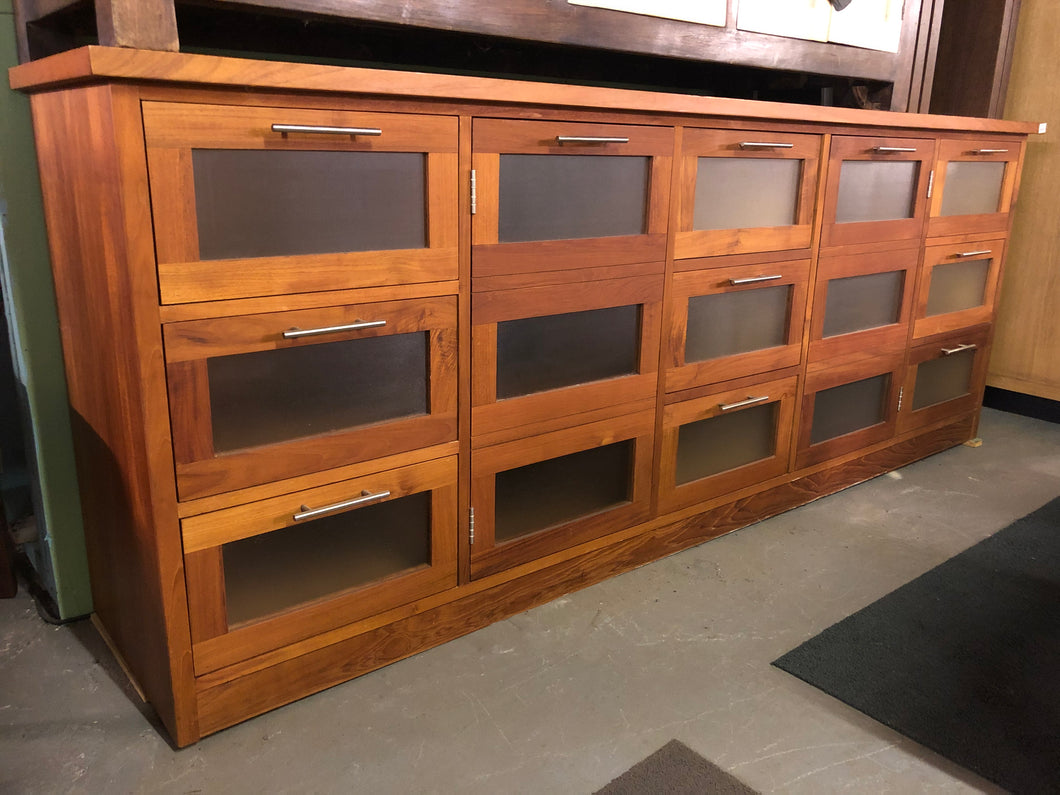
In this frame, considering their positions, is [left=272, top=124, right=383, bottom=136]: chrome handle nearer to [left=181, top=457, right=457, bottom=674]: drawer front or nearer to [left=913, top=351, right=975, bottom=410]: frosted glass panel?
[left=181, top=457, right=457, bottom=674]: drawer front

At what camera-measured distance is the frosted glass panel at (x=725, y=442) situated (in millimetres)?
2062

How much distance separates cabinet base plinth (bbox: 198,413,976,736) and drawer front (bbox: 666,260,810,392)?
1.23 feet

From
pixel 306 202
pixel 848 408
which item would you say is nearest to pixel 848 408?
pixel 848 408

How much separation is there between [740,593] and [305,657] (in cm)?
99

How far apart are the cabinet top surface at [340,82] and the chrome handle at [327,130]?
0.05 meters

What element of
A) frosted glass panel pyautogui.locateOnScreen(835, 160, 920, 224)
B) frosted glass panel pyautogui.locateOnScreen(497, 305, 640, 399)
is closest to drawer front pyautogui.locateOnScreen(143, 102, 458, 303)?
frosted glass panel pyautogui.locateOnScreen(497, 305, 640, 399)

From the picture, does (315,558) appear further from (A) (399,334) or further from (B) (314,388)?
(A) (399,334)

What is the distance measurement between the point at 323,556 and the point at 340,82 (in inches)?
31.8

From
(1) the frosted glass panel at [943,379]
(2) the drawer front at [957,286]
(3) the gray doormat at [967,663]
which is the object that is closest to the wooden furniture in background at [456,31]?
(2) the drawer front at [957,286]

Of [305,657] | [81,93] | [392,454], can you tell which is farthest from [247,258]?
[305,657]

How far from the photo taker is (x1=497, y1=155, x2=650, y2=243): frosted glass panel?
1.56m

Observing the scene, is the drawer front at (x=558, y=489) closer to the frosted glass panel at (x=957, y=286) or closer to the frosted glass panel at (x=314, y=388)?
the frosted glass panel at (x=314, y=388)

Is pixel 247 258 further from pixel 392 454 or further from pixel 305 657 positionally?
pixel 305 657

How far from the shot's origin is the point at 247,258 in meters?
1.27
